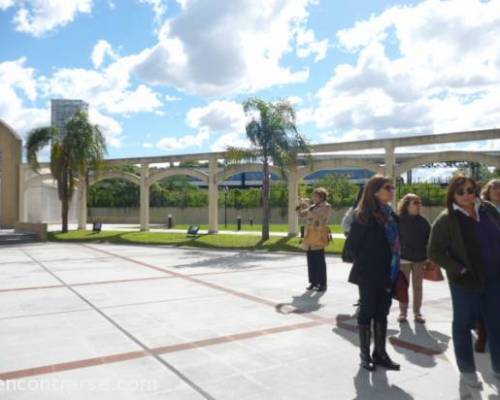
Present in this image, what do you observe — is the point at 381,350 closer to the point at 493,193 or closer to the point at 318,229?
the point at 493,193

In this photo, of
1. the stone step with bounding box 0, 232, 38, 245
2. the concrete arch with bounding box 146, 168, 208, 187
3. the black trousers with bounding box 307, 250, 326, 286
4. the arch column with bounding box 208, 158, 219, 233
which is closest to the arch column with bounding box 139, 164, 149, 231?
the concrete arch with bounding box 146, 168, 208, 187

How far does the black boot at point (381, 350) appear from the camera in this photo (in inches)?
164

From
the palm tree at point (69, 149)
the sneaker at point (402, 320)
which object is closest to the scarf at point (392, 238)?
the sneaker at point (402, 320)

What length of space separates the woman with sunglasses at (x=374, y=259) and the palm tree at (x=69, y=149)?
21000mm

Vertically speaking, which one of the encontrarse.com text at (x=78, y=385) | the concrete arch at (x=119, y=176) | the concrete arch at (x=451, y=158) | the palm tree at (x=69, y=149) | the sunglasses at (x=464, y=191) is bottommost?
the encontrarse.com text at (x=78, y=385)

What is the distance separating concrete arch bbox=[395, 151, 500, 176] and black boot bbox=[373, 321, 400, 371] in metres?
12.7

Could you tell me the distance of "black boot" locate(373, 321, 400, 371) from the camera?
164 inches

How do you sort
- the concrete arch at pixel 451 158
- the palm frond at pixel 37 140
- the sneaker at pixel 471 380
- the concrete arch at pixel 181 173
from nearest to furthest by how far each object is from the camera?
the sneaker at pixel 471 380, the concrete arch at pixel 451 158, the concrete arch at pixel 181 173, the palm frond at pixel 37 140

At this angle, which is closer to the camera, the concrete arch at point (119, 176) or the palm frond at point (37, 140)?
the palm frond at point (37, 140)

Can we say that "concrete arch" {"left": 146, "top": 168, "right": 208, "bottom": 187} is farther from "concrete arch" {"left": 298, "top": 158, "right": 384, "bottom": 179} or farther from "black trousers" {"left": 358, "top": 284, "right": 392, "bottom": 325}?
"black trousers" {"left": 358, "top": 284, "right": 392, "bottom": 325}

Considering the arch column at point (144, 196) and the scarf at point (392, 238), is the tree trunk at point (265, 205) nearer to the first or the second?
the arch column at point (144, 196)

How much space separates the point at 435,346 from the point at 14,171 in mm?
28352

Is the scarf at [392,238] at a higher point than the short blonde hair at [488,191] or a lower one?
lower

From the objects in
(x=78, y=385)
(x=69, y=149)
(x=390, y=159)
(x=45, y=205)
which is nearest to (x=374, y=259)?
(x=78, y=385)
